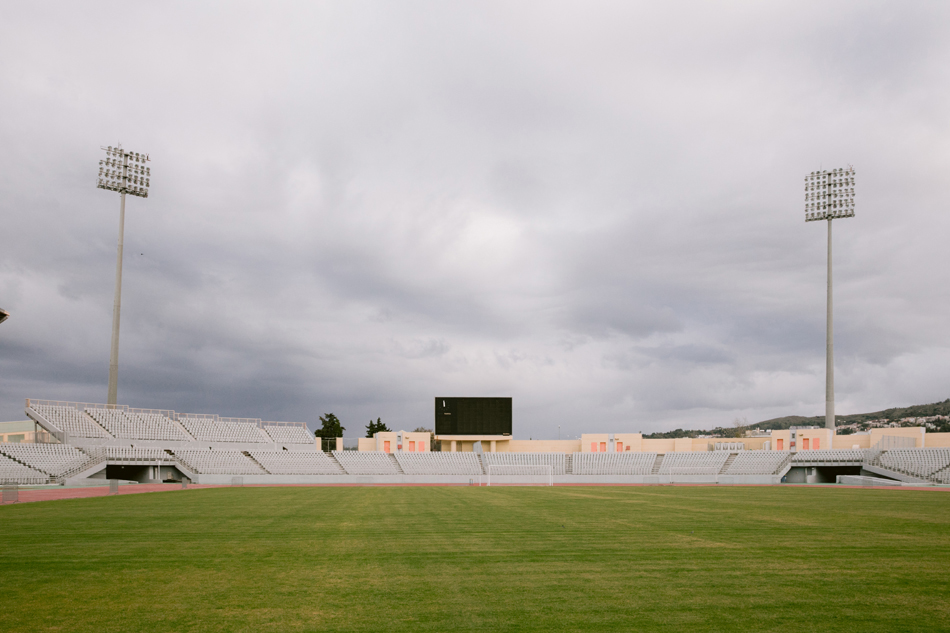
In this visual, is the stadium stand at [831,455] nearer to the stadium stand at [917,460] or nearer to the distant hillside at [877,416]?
the stadium stand at [917,460]

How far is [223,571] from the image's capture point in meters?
8.90

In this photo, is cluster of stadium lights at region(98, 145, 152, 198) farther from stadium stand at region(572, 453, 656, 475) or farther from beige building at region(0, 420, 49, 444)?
stadium stand at region(572, 453, 656, 475)

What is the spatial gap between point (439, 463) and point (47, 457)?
2770 cm

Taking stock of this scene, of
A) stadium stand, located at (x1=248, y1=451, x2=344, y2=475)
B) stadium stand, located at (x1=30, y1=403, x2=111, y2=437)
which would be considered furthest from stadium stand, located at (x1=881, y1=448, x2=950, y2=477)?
stadium stand, located at (x1=30, y1=403, x2=111, y2=437)

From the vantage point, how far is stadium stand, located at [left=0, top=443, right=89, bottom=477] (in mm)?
36938

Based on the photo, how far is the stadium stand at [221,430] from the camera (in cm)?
4969

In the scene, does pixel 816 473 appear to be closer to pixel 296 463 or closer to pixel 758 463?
pixel 758 463

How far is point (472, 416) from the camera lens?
54656mm

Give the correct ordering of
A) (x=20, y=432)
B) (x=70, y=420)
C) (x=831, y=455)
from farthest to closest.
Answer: (x=831, y=455) < (x=20, y=432) < (x=70, y=420)

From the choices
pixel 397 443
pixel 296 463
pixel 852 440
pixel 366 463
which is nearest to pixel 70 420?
pixel 296 463

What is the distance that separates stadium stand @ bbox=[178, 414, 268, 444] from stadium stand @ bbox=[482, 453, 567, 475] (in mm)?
19922

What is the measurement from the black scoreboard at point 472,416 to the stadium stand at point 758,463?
1932 cm

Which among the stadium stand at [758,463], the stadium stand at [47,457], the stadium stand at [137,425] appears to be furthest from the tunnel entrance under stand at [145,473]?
the stadium stand at [758,463]

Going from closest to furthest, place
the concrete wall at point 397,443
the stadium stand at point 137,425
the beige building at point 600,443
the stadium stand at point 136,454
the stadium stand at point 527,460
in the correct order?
the stadium stand at point 136,454 → the stadium stand at point 137,425 → the beige building at point 600,443 → the stadium stand at point 527,460 → the concrete wall at point 397,443
